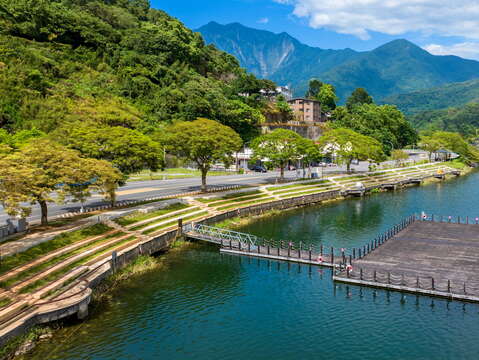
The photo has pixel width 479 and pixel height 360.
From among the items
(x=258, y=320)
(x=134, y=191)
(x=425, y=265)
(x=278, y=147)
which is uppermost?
(x=278, y=147)

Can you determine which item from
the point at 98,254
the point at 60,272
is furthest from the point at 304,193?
the point at 60,272

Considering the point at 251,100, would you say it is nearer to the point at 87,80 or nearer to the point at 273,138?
the point at 87,80

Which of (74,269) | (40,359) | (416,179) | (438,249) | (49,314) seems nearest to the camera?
(40,359)

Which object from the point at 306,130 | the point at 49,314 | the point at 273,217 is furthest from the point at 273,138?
the point at 306,130

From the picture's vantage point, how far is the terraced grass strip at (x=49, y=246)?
40.9 meters

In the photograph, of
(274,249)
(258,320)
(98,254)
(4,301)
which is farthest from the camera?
(274,249)

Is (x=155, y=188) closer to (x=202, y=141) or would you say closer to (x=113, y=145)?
(x=202, y=141)

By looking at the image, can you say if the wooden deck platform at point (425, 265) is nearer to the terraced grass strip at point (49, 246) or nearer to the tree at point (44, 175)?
the terraced grass strip at point (49, 246)

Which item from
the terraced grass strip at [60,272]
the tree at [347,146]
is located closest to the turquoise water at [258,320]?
the terraced grass strip at [60,272]

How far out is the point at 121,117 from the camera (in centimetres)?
8025

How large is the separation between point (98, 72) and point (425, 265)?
132 metres

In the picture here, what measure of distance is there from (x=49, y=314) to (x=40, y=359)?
3.82 meters

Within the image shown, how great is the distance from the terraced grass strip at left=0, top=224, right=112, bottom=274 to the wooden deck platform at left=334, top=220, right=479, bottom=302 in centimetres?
2962

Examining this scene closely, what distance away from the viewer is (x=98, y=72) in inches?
5925
